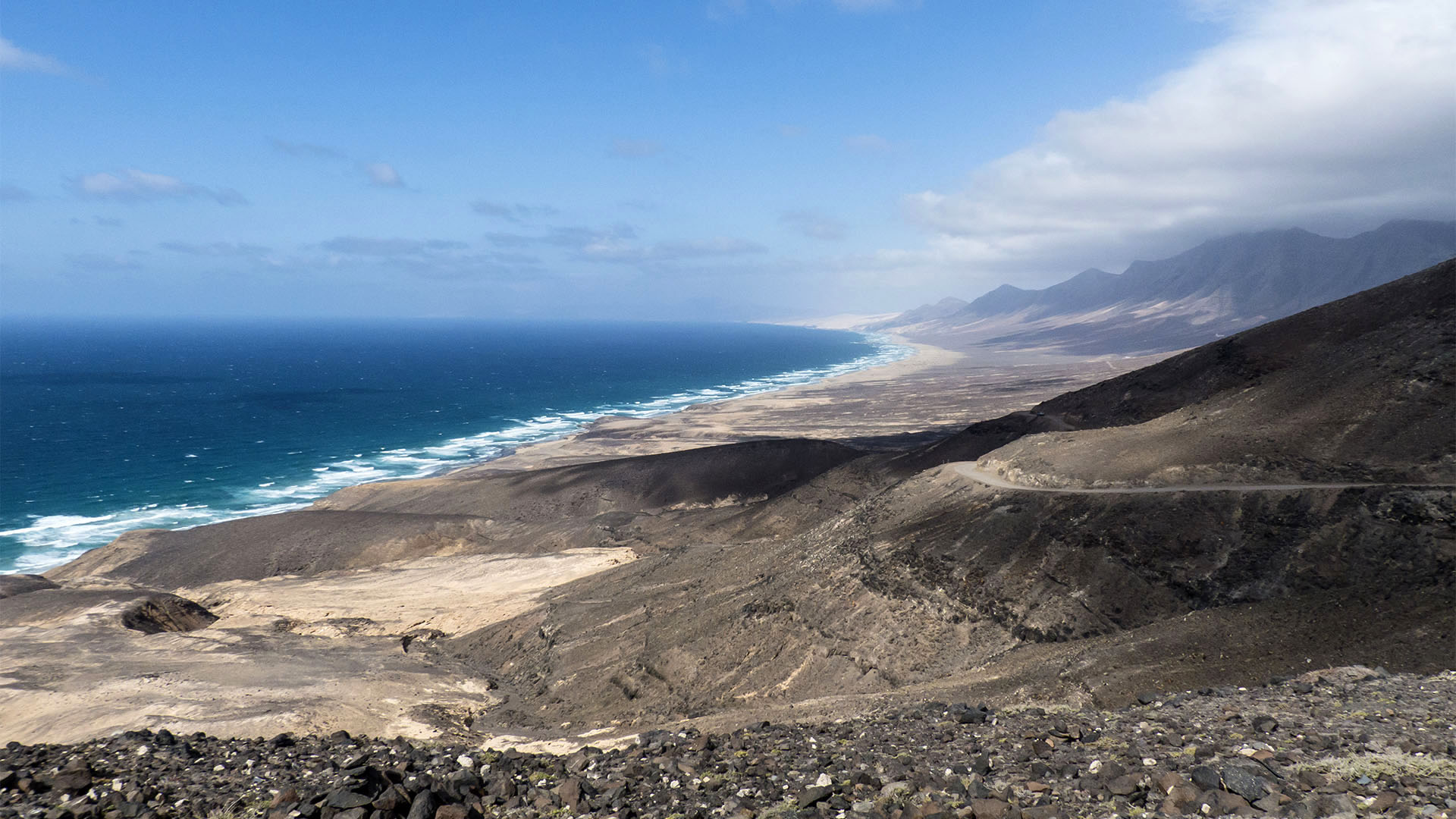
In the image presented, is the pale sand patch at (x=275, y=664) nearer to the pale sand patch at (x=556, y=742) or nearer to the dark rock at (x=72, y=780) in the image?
the pale sand patch at (x=556, y=742)

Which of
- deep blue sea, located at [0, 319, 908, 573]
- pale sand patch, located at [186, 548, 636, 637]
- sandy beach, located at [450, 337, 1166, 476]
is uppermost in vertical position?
deep blue sea, located at [0, 319, 908, 573]

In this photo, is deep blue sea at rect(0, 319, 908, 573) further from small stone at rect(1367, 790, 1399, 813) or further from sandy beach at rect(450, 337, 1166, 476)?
small stone at rect(1367, 790, 1399, 813)

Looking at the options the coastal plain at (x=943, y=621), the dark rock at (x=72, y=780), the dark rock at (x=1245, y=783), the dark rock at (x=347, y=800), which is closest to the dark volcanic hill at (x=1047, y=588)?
the coastal plain at (x=943, y=621)

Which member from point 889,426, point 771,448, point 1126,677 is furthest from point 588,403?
point 1126,677

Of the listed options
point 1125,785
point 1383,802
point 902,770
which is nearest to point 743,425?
point 902,770

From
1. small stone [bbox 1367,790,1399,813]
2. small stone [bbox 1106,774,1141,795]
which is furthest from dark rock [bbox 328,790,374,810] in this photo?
small stone [bbox 1367,790,1399,813]
